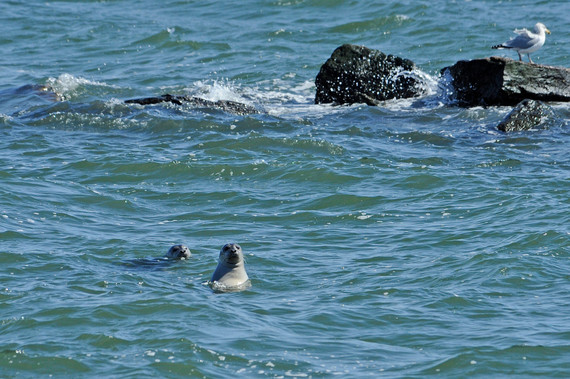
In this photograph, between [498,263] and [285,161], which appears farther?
[285,161]

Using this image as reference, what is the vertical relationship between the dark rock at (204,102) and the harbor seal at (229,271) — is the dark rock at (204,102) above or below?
above

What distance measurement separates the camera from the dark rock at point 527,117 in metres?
15.6

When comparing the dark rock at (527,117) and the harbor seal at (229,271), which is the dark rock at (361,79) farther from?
the harbor seal at (229,271)

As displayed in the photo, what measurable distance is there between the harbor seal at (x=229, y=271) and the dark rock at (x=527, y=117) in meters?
7.34

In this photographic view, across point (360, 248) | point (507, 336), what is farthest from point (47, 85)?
point (507, 336)

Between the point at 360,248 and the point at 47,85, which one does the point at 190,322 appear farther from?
the point at 47,85

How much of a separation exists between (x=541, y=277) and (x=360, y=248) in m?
2.06

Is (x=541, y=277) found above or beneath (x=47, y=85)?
beneath

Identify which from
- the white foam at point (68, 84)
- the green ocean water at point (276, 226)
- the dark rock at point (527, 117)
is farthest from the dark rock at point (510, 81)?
the white foam at point (68, 84)

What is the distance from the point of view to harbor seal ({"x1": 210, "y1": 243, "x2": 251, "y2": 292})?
31.3ft

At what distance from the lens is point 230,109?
56.3 ft

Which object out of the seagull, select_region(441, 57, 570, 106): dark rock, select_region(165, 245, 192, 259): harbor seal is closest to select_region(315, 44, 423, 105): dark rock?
select_region(441, 57, 570, 106): dark rock

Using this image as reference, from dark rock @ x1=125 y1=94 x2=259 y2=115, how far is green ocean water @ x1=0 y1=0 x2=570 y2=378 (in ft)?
0.90

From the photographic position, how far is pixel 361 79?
18250 mm
